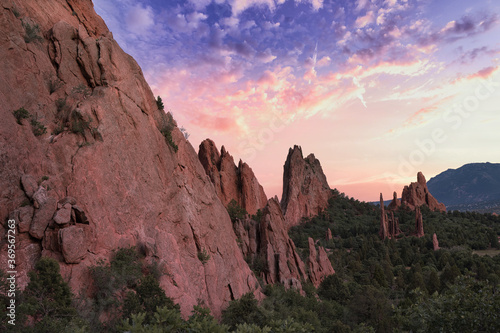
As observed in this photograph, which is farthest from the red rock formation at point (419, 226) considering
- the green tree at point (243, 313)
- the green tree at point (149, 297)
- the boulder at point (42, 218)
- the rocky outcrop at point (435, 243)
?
the boulder at point (42, 218)

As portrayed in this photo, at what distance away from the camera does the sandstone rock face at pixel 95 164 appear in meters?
17.0

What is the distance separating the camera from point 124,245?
2011 centimetres

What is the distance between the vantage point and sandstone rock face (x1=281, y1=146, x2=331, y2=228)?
Result: 11669 centimetres

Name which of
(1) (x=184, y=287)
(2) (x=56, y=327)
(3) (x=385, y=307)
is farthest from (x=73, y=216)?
(3) (x=385, y=307)

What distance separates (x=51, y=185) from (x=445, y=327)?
23.3 m

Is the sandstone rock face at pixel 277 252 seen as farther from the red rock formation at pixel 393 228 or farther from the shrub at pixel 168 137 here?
the red rock formation at pixel 393 228

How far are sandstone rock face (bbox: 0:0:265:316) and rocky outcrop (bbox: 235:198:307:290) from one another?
1162 centimetres

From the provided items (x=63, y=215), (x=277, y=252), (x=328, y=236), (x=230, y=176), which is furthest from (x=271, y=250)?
(x=328, y=236)

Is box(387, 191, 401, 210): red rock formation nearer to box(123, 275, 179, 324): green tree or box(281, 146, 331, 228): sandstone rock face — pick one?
box(281, 146, 331, 228): sandstone rock face

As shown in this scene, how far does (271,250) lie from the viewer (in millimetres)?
43188

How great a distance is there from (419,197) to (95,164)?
5319 inches

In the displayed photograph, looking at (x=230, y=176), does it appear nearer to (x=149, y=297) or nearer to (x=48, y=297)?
(x=149, y=297)

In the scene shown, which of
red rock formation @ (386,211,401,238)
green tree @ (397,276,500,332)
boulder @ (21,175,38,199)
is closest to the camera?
green tree @ (397,276,500,332)

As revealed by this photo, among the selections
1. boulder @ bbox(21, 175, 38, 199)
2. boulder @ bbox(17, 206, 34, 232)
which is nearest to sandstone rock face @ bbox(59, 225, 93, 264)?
boulder @ bbox(17, 206, 34, 232)
